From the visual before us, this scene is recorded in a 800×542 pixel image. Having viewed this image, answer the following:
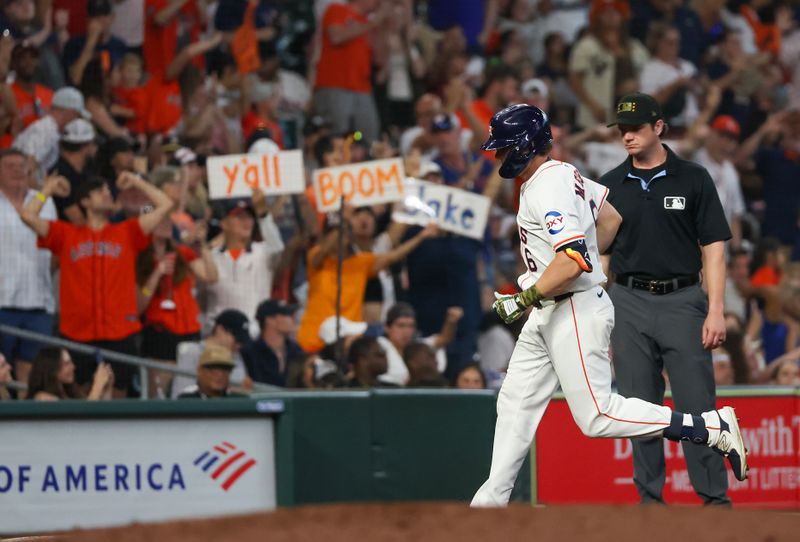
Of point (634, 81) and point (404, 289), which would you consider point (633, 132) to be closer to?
point (404, 289)

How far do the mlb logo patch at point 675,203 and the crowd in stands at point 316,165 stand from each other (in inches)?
120

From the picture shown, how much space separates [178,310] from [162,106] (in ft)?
7.75

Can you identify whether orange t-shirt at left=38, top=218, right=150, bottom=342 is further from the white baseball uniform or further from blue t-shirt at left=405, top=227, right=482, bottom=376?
the white baseball uniform

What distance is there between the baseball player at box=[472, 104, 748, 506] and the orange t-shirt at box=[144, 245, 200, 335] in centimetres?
398

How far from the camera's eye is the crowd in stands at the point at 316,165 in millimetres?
9641

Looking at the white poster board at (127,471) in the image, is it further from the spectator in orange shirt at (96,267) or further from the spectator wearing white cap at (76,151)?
the spectator wearing white cap at (76,151)

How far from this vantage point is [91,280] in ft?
31.4

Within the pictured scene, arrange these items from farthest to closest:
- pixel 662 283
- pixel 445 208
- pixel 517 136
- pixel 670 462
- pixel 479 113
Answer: pixel 479 113 → pixel 445 208 → pixel 670 462 → pixel 662 283 → pixel 517 136

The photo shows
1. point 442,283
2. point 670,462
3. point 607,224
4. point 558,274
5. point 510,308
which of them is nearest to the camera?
point 558,274

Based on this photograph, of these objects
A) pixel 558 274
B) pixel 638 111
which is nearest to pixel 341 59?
pixel 638 111

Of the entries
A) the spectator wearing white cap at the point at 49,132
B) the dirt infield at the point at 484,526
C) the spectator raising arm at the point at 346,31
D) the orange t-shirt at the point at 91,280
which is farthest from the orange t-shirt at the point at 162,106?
the dirt infield at the point at 484,526

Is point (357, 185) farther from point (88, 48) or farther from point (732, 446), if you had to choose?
point (732, 446)

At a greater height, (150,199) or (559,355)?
(150,199)

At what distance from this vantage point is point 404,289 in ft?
36.7
